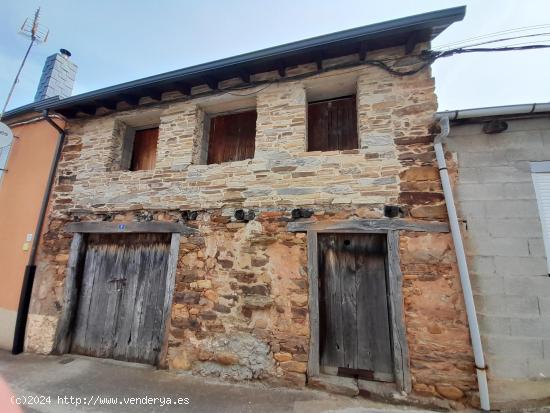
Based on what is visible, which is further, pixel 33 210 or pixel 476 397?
pixel 33 210

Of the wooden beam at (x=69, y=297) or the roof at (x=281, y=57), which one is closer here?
the roof at (x=281, y=57)

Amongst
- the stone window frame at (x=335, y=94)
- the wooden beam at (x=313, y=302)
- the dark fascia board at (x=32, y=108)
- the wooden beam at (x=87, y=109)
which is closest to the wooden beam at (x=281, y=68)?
the stone window frame at (x=335, y=94)

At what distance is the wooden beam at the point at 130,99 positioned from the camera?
4.73m

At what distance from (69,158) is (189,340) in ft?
13.6

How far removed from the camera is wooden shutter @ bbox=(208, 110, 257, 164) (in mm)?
4391

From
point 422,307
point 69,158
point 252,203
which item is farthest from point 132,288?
point 422,307

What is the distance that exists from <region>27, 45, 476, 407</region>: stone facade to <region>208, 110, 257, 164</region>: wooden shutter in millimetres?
267

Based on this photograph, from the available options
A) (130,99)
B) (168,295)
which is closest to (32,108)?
(130,99)

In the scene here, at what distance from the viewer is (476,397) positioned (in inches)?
108

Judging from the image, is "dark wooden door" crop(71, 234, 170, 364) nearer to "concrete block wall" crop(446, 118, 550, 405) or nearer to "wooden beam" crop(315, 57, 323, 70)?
"wooden beam" crop(315, 57, 323, 70)

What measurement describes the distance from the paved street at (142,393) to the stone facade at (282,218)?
0.74ft

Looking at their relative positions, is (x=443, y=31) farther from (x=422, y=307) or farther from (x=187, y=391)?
(x=187, y=391)

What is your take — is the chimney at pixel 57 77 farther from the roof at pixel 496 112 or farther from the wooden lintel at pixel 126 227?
the roof at pixel 496 112

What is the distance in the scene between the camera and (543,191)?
3.05 m
